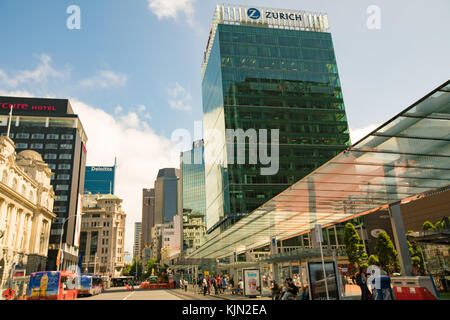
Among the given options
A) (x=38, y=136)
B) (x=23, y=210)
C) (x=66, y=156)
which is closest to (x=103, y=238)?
(x=66, y=156)

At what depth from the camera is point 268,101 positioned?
3278 inches

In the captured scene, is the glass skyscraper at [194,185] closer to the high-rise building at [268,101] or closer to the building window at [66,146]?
the building window at [66,146]

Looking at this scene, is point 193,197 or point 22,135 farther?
point 193,197

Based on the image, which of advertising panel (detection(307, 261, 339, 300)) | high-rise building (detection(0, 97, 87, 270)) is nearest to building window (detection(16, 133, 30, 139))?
high-rise building (detection(0, 97, 87, 270))

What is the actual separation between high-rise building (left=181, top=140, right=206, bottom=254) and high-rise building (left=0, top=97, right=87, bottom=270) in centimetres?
5556

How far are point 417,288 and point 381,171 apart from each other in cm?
532

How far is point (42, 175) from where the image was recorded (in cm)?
7394

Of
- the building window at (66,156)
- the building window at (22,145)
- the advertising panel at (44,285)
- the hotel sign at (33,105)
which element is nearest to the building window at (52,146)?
the building window at (66,156)

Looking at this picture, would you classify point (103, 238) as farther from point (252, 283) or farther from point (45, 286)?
point (252, 283)

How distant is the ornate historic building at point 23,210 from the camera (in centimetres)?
5332

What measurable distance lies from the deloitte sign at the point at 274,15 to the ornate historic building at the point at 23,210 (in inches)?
2595

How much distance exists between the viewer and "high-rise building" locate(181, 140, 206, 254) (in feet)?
506

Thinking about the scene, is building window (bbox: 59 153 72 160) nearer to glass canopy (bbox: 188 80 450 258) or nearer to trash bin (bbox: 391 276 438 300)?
glass canopy (bbox: 188 80 450 258)

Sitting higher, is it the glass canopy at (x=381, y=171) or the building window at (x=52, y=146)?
the building window at (x=52, y=146)
